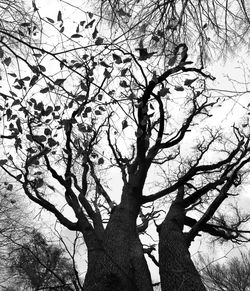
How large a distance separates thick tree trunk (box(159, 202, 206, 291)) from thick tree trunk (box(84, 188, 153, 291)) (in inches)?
13.1

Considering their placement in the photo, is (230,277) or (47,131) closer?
(47,131)

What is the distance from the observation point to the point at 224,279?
17.1 metres

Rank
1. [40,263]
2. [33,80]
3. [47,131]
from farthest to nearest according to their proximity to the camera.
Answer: [47,131], [33,80], [40,263]

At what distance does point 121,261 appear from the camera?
13.5ft

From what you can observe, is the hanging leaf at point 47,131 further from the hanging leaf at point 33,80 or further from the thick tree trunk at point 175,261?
the thick tree trunk at point 175,261

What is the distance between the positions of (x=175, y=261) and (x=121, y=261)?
90 cm

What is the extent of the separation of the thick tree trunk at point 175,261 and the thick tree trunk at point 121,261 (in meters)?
0.33

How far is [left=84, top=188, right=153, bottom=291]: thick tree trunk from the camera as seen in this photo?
3846mm

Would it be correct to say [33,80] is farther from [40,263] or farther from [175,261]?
[175,261]

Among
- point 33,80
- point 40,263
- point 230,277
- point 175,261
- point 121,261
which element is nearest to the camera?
point 40,263

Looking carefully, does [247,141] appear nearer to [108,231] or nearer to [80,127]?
[108,231]

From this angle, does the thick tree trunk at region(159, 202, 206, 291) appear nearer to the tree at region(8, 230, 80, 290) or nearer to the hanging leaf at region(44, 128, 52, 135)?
the tree at region(8, 230, 80, 290)

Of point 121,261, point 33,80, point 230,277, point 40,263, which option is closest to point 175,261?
point 121,261

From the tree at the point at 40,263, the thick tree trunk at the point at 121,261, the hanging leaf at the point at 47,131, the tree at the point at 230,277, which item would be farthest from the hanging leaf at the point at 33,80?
the tree at the point at 230,277
